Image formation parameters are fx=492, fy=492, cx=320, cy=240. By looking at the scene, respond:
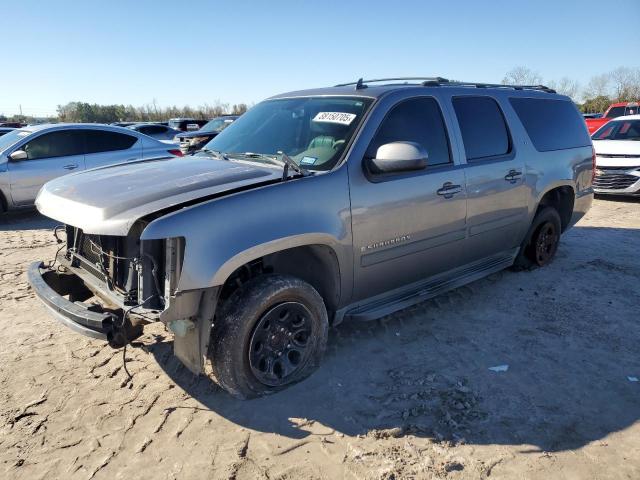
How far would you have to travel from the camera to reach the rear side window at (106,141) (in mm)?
8922

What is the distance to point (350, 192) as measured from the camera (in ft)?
10.8

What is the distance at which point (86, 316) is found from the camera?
2.80 meters

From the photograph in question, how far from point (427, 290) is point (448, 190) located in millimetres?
838

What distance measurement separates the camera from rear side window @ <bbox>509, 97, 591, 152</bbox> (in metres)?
4.96

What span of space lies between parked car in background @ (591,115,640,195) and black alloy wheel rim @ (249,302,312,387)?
355 inches

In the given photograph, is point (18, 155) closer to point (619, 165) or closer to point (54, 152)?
point (54, 152)

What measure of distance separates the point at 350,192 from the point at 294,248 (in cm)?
53

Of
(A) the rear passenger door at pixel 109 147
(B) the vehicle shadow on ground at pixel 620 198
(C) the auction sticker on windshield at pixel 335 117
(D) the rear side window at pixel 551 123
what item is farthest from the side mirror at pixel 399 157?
(B) the vehicle shadow on ground at pixel 620 198

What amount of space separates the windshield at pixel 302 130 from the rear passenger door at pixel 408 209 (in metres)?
0.21

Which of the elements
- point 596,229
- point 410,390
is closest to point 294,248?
point 410,390

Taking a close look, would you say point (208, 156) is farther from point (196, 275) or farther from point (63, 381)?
point (63, 381)

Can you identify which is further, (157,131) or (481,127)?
(157,131)

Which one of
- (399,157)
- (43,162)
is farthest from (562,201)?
(43,162)

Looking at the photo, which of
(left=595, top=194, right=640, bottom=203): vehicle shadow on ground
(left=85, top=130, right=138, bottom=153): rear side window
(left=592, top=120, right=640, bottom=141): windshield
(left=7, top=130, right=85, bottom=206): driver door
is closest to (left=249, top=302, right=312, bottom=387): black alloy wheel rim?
(left=7, top=130, right=85, bottom=206): driver door
